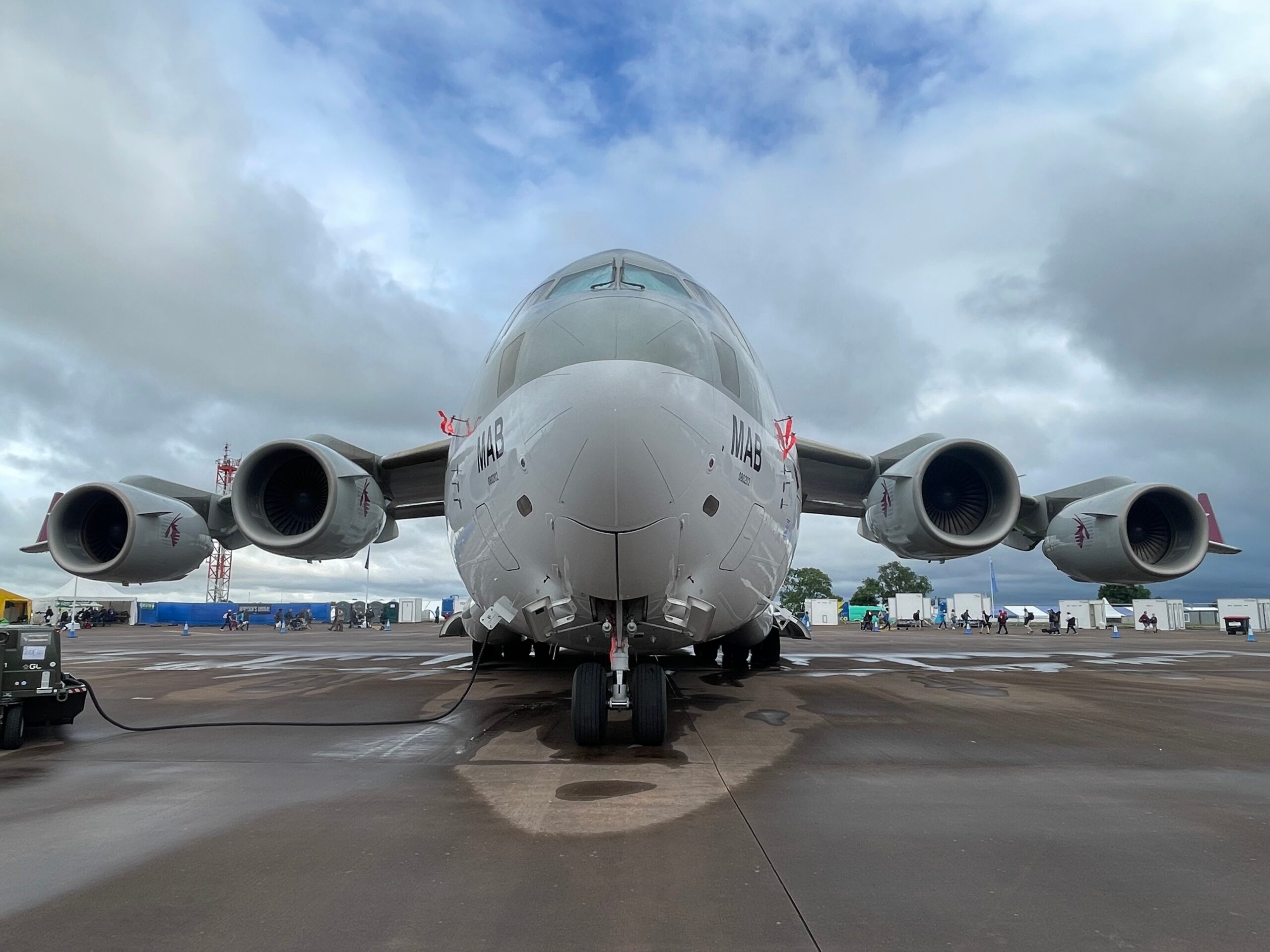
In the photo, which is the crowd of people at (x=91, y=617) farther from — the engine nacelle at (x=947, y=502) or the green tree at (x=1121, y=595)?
the green tree at (x=1121, y=595)

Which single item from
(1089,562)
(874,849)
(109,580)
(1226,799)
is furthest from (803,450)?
(109,580)

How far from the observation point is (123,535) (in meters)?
10.5

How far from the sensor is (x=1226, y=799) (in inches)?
166

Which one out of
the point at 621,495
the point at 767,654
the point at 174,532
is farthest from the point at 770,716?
the point at 174,532

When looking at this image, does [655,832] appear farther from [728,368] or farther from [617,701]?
[728,368]

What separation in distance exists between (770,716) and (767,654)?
581cm

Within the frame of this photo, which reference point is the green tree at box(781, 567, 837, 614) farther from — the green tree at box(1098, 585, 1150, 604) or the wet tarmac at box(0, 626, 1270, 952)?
the wet tarmac at box(0, 626, 1270, 952)

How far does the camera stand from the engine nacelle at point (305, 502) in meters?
9.21

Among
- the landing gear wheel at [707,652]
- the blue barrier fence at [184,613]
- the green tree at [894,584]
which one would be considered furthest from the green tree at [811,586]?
the landing gear wheel at [707,652]

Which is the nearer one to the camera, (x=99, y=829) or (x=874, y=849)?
(x=874, y=849)

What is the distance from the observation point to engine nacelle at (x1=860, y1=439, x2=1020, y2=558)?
8.93m

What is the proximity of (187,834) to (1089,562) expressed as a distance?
10732 mm

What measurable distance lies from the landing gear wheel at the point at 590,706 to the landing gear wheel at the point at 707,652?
7.18 metres

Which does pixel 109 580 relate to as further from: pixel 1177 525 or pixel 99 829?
pixel 1177 525
